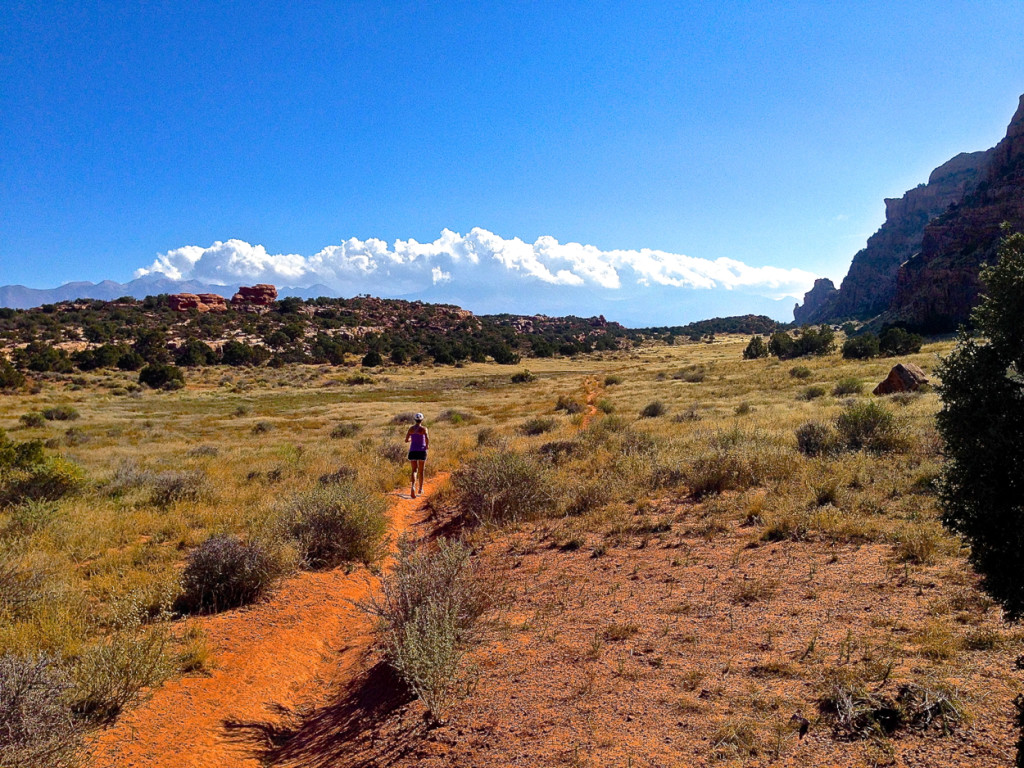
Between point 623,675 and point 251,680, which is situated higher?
point 623,675

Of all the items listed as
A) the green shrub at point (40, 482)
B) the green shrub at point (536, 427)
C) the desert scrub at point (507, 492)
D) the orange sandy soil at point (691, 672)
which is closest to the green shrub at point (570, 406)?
the green shrub at point (536, 427)

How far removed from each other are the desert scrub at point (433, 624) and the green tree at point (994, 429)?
13.8 feet

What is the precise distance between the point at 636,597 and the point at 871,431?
8633 millimetres

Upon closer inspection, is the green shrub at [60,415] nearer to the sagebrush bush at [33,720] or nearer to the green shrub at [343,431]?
the green shrub at [343,431]

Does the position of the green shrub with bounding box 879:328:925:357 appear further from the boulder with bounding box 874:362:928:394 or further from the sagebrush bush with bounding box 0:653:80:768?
the sagebrush bush with bounding box 0:653:80:768

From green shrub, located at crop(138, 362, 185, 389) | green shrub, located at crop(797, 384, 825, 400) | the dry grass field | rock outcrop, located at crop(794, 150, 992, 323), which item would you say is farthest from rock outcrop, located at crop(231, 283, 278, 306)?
rock outcrop, located at crop(794, 150, 992, 323)

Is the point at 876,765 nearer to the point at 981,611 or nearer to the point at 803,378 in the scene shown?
the point at 981,611

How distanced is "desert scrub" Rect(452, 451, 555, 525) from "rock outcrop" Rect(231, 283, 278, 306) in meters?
102

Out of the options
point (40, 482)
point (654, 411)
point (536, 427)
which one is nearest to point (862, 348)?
point (654, 411)

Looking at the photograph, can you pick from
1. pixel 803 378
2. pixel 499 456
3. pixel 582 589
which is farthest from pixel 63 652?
pixel 803 378

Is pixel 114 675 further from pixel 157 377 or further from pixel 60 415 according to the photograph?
pixel 157 377

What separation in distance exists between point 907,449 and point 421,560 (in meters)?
10.5

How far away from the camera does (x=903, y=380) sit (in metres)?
18.8

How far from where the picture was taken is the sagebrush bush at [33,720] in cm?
333
